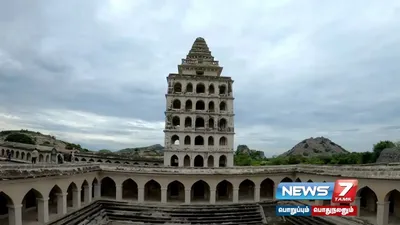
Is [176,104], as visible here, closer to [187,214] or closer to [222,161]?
[222,161]

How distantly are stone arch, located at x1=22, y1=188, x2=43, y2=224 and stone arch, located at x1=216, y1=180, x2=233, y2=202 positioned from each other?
49.5ft

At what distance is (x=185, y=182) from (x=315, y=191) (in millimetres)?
14579

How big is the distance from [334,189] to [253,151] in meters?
78.0

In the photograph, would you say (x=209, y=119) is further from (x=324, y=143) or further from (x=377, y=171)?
(x=324, y=143)

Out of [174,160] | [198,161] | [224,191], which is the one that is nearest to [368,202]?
[224,191]

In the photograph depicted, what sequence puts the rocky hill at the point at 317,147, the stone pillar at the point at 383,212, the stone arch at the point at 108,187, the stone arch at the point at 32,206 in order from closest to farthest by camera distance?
the stone pillar at the point at 383,212 < the stone arch at the point at 32,206 < the stone arch at the point at 108,187 < the rocky hill at the point at 317,147

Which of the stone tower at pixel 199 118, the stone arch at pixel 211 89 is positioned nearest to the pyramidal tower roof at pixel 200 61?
the stone tower at pixel 199 118

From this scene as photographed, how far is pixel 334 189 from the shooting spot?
16469 mm

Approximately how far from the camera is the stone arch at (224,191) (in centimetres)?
3020

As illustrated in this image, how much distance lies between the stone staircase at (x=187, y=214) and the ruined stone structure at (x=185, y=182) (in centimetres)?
8

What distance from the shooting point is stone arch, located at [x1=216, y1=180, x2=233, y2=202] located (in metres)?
30.2

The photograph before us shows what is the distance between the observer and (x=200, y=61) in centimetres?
3619

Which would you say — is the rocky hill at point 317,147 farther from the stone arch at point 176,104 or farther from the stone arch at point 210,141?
the stone arch at point 176,104

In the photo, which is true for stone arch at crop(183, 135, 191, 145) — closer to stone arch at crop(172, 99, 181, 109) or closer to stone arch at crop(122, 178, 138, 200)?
stone arch at crop(172, 99, 181, 109)
